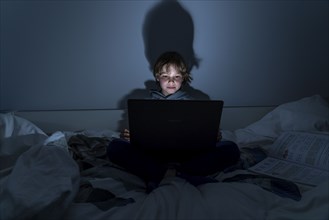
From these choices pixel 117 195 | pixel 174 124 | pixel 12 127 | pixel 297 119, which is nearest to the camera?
pixel 117 195

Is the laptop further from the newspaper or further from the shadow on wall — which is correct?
the shadow on wall

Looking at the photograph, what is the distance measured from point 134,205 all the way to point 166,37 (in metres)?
1.17

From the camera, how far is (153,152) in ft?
3.41

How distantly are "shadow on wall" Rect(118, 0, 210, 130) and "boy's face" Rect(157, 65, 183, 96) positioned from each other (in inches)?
7.7

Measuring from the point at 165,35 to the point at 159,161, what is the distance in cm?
86

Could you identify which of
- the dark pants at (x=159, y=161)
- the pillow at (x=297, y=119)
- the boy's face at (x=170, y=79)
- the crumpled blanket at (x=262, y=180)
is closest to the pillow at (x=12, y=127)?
the dark pants at (x=159, y=161)

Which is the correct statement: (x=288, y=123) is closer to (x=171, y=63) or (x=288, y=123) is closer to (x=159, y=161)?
(x=171, y=63)

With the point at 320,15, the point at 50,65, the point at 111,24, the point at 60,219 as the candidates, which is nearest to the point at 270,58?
the point at 320,15

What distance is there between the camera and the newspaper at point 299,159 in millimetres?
946

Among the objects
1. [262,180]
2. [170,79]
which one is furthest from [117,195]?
[170,79]

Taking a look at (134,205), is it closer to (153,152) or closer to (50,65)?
(153,152)

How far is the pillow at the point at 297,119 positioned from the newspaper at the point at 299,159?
0.14 meters

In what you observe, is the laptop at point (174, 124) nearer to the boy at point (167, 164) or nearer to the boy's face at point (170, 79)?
the boy at point (167, 164)

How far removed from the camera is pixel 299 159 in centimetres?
109
